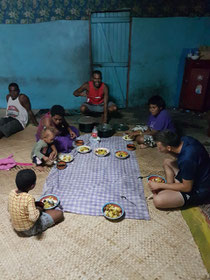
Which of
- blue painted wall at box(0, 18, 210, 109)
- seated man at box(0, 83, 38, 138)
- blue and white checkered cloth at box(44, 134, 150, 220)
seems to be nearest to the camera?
blue and white checkered cloth at box(44, 134, 150, 220)

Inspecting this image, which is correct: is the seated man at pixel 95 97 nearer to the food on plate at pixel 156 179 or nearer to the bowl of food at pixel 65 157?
the bowl of food at pixel 65 157

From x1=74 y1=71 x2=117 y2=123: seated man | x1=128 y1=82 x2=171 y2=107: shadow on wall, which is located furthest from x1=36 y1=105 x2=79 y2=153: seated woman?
x1=128 y1=82 x2=171 y2=107: shadow on wall

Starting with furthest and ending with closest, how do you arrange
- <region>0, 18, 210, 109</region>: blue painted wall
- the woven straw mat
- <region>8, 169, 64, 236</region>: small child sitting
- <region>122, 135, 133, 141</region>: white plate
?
<region>0, 18, 210, 109</region>: blue painted wall < <region>122, 135, 133, 141</region>: white plate < <region>8, 169, 64, 236</region>: small child sitting < the woven straw mat

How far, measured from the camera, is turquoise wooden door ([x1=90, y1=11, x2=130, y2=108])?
5.71m

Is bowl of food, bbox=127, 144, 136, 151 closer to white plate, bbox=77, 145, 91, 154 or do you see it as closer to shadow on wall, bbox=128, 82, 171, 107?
white plate, bbox=77, 145, 91, 154

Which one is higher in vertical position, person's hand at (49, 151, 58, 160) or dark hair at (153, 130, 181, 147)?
dark hair at (153, 130, 181, 147)

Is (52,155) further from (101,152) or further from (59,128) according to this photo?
(101,152)

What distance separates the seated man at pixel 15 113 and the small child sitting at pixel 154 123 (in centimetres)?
250

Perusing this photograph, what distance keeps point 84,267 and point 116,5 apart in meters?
5.96

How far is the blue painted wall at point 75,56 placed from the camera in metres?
5.82

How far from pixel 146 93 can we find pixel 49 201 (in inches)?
197

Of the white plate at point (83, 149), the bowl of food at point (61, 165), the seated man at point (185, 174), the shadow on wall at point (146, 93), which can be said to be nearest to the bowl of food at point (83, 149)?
the white plate at point (83, 149)

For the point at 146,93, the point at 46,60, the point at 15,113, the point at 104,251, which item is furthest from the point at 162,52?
the point at 104,251

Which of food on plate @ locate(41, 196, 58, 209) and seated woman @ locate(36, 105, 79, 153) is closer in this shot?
food on plate @ locate(41, 196, 58, 209)
